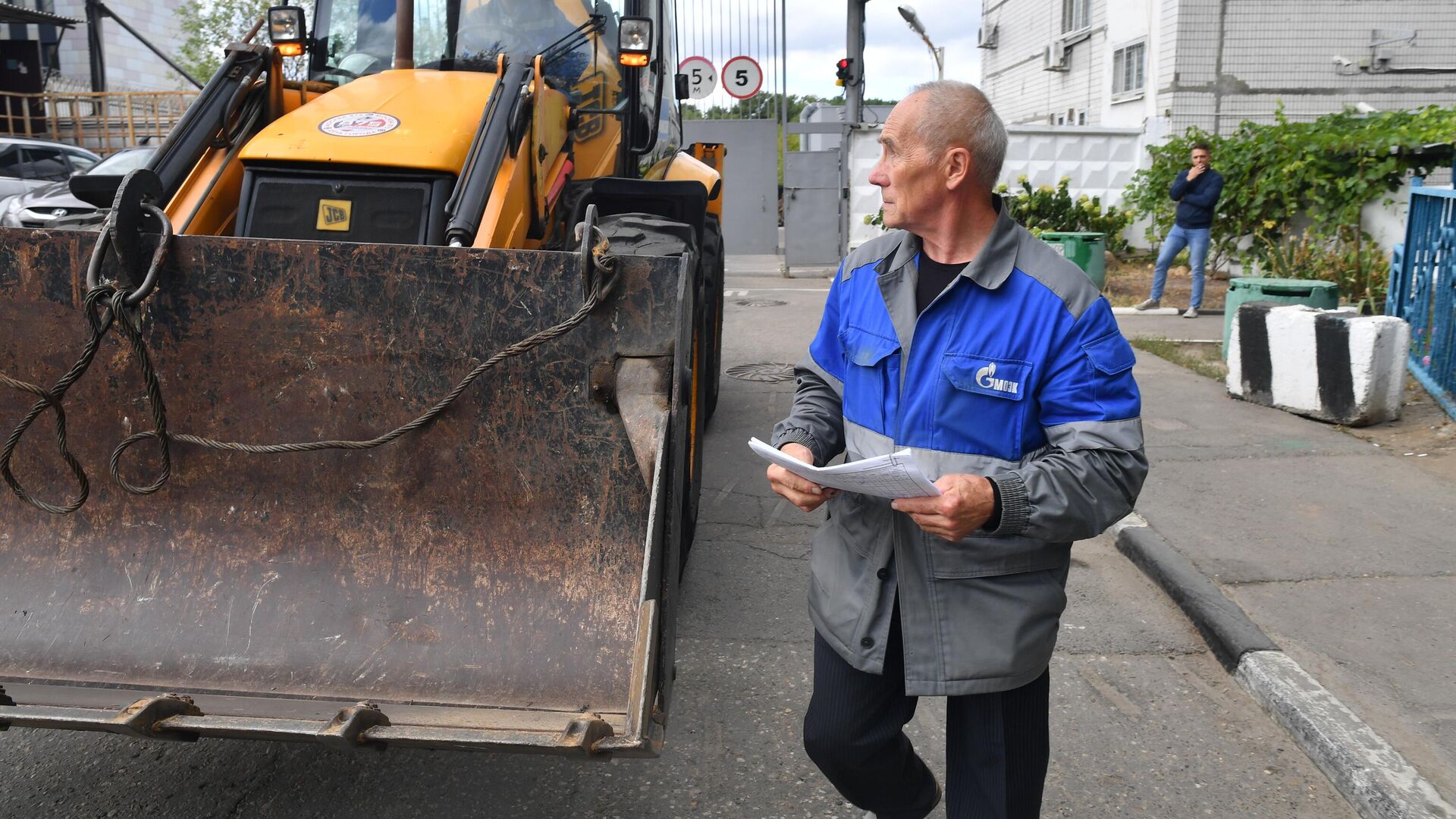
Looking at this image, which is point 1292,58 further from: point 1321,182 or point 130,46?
point 130,46

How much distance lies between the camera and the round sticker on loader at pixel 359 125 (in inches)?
175

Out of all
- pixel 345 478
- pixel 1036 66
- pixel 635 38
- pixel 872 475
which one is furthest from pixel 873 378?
pixel 1036 66

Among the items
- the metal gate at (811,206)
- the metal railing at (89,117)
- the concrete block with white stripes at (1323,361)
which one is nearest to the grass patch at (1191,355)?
the concrete block with white stripes at (1323,361)

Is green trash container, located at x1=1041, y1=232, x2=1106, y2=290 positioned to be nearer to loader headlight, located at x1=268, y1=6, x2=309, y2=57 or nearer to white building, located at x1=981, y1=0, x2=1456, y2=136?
white building, located at x1=981, y1=0, x2=1456, y2=136

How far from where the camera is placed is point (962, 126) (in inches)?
92.3

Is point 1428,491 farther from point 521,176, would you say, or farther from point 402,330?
point 402,330

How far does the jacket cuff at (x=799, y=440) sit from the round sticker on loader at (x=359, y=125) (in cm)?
261

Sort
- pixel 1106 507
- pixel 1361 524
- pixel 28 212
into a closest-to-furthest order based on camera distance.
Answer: pixel 1106 507
pixel 1361 524
pixel 28 212

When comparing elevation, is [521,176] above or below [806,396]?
above

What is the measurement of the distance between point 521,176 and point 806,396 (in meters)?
2.35

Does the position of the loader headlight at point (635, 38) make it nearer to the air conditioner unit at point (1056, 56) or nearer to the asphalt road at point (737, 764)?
the asphalt road at point (737, 764)

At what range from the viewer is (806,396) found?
271 centimetres

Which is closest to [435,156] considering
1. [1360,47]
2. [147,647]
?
[147,647]

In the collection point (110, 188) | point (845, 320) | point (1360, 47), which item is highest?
point (1360, 47)
